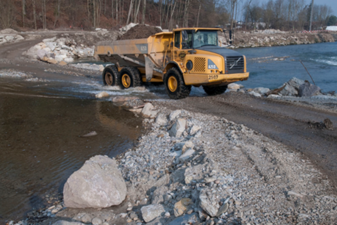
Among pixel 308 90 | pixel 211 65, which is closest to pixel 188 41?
pixel 211 65

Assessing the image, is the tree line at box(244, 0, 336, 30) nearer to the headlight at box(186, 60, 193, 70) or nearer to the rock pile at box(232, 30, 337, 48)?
the rock pile at box(232, 30, 337, 48)

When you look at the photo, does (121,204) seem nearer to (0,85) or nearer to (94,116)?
(94,116)

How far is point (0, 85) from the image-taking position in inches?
502

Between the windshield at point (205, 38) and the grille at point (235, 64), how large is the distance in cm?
124

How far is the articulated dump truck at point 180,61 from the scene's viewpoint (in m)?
9.24

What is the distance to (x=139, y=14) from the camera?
199ft

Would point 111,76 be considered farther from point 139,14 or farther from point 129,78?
point 139,14

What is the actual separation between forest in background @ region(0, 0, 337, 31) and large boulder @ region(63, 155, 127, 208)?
32594 mm

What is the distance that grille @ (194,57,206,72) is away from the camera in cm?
923

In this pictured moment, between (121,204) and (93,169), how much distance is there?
69 cm

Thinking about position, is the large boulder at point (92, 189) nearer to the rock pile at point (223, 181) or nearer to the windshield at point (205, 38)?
the rock pile at point (223, 181)

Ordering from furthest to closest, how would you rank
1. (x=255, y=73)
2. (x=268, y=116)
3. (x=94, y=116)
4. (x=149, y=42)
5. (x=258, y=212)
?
(x=255, y=73) → (x=149, y=42) → (x=94, y=116) → (x=268, y=116) → (x=258, y=212)

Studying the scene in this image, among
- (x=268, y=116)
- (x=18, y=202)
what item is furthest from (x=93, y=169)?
(x=268, y=116)

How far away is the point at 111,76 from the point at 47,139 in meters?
6.58
